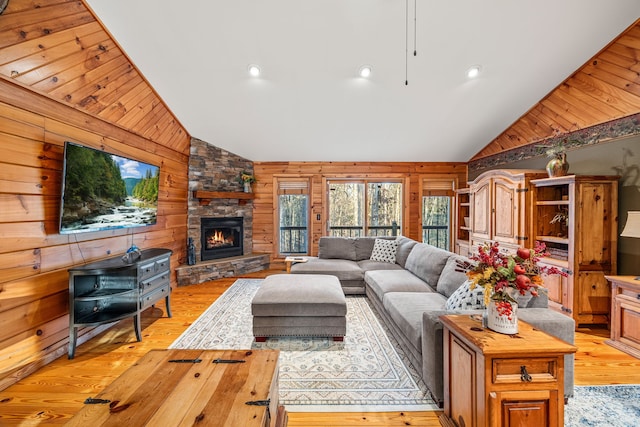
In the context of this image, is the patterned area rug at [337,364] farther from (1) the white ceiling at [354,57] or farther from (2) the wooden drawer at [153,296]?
(1) the white ceiling at [354,57]

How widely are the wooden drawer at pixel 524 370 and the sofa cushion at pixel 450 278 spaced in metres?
1.32

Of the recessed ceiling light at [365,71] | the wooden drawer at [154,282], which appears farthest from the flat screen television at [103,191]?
the recessed ceiling light at [365,71]

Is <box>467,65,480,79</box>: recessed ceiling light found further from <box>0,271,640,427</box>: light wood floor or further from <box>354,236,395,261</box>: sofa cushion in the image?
<box>0,271,640,427</box>: light wood floor

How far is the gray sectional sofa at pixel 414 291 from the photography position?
1.89m

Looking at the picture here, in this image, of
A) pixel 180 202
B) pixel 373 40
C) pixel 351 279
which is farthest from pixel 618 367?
pixel 180 202

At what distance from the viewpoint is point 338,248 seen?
4.96 m

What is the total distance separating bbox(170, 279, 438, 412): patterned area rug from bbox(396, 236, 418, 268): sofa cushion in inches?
45.2

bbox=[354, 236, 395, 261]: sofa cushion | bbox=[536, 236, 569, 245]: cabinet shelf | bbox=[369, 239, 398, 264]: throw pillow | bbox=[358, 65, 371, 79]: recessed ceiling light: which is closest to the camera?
bbox=[536, 236, 569, 245]: cabinet shelf

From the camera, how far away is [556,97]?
3.96 meters

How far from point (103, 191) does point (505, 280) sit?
371 cm

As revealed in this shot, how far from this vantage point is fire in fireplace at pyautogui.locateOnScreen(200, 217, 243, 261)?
5.38 meters

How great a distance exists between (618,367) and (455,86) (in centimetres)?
359

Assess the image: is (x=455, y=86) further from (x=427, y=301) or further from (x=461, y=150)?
(x=427, y=301)

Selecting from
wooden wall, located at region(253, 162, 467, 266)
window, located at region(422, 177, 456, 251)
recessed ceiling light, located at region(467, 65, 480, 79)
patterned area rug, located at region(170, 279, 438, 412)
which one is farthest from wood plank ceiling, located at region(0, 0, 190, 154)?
window, located at region(422, 177, 456, 251)
